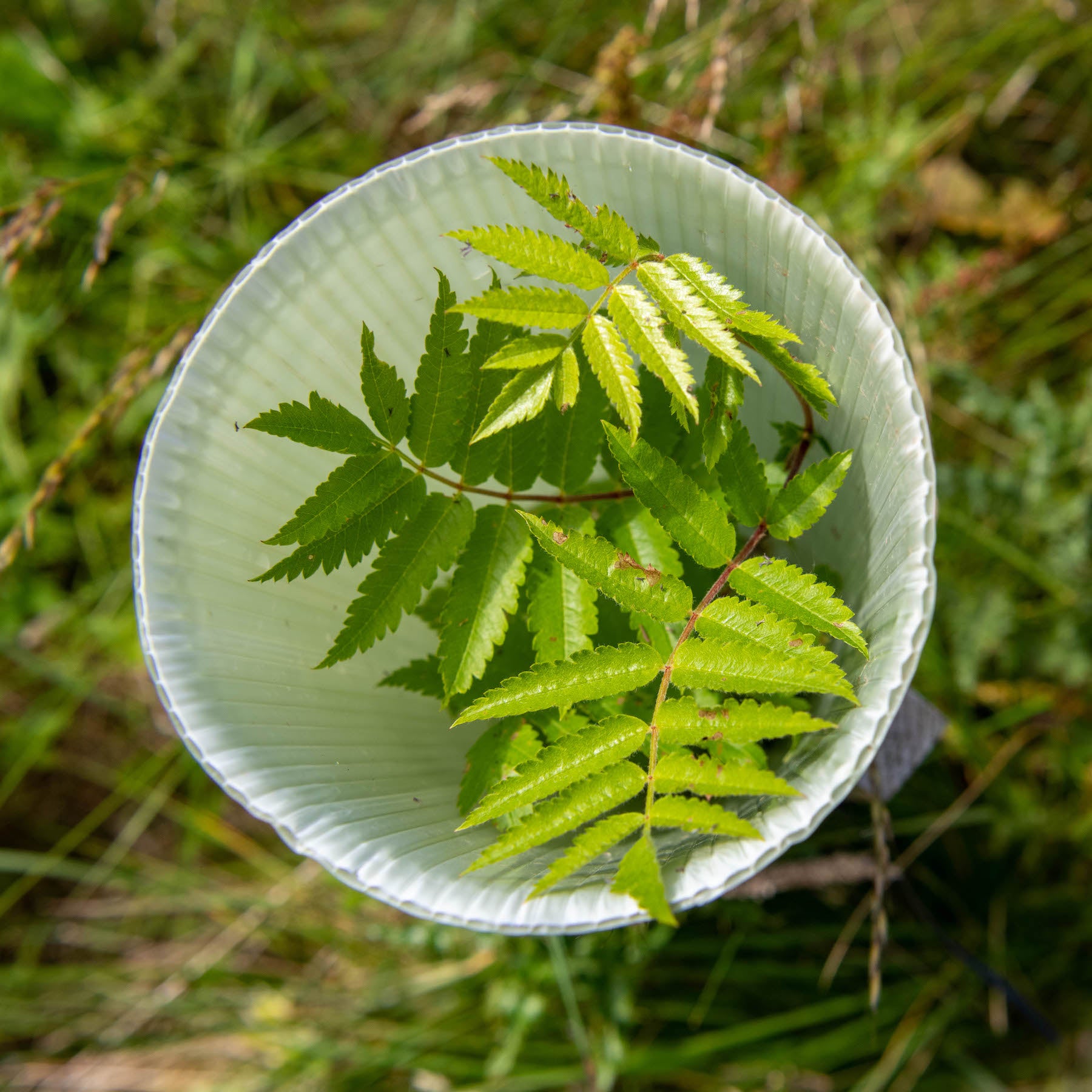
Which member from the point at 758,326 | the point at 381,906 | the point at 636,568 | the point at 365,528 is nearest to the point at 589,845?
the point at 636,568

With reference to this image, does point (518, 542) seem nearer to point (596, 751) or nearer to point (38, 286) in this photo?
point (596, 751)

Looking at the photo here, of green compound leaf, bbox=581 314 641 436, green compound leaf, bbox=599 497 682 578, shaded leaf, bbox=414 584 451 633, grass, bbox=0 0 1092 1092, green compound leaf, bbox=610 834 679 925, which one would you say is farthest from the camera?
grass, bbox=0 0 1092 1092

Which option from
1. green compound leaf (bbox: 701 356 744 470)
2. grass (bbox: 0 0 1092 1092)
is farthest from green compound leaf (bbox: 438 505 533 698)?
grass (bbox: 0 0 1092 1092)

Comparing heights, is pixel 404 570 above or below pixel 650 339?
below

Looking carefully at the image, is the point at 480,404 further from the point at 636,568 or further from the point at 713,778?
the point at 713,778

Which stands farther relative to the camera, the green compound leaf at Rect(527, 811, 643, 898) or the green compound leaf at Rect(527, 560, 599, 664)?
the green compound leaf at Rect(527, 560, 599, 664)

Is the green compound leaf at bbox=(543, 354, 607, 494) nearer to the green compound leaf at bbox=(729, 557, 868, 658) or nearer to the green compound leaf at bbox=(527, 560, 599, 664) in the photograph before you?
the green compound leaf at bbox=(527, 560, 599, 664)
